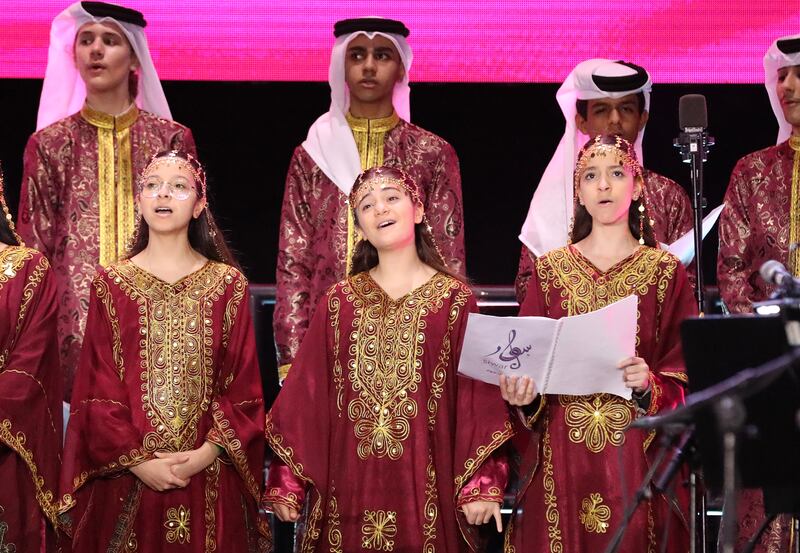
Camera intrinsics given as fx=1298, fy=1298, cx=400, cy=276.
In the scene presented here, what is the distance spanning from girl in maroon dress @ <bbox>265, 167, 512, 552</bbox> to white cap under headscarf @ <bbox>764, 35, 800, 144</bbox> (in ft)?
6.46

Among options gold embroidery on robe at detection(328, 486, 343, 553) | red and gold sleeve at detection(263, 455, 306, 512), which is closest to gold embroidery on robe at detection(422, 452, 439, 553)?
gold embroidery on robe at detection(328, 486, 343, 553)

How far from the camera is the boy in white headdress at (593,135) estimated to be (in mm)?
5367

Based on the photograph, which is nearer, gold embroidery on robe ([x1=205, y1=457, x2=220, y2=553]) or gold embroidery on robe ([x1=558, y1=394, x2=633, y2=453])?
gold embroidery on robe ([x1=558, y1=394, x2=633, y2=453])

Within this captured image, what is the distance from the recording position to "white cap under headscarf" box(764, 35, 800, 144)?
534cm

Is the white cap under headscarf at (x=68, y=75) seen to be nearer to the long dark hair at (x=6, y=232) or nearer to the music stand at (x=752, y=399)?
the long dark hair at (x=6, y=232)

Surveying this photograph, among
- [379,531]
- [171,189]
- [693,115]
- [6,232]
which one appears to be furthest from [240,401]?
[693,115]

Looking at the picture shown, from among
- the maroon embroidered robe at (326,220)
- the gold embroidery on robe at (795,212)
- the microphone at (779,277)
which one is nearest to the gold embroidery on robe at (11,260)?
the maroon embroidered robe at (326,220)

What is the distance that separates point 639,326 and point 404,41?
6.68 ft

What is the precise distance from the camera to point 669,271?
161 inches

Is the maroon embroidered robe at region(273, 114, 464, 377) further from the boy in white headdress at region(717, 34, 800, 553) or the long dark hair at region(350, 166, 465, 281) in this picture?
the boy in white headdress at region(717, 34, 800, 553)

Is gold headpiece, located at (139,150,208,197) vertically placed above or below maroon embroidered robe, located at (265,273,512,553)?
above

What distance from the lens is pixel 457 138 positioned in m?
6.79

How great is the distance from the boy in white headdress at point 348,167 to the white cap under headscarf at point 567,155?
38 centimetres

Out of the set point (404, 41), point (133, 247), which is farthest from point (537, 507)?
point (404, 41)
